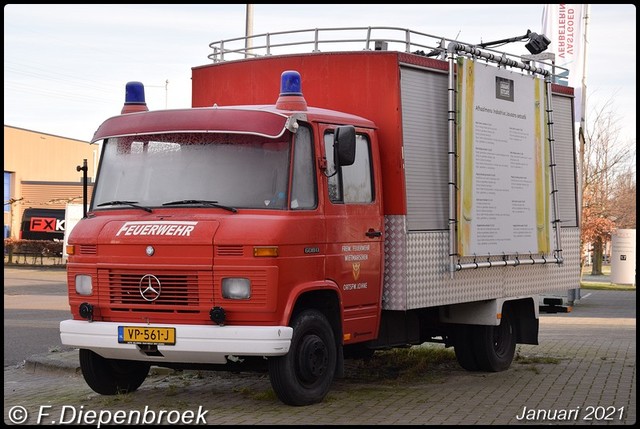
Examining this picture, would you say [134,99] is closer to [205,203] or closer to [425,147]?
[205,203]

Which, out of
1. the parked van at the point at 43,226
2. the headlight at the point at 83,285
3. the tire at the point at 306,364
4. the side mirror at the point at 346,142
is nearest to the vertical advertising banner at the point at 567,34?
the side mirror at the point at 346,142

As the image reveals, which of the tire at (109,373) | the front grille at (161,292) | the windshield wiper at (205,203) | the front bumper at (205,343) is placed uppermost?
the windshield wiper at (205,203)

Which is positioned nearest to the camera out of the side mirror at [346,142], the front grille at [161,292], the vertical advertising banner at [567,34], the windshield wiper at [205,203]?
the front grille at [161,292]

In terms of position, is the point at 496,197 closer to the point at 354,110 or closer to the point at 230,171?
the point at 354,110

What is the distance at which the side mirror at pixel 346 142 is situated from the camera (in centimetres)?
977

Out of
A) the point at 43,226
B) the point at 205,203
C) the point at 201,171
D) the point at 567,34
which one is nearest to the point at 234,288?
the point at 205,203

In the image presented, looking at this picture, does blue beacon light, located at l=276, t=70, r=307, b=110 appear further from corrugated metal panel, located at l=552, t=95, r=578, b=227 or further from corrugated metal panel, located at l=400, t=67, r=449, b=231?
corrugated metal panel, located at l=552, t=95, r=578, b=227

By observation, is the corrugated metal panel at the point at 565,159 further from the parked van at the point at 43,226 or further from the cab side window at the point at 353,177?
the parked van at the point at 43,226

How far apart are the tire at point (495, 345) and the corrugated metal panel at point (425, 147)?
179cm

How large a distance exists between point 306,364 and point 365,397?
39.9 inches

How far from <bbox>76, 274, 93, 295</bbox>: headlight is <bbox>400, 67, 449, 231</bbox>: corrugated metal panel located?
306cm

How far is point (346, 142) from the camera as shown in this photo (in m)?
9.78

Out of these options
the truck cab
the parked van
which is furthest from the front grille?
the parked van

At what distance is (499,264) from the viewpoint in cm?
1220
